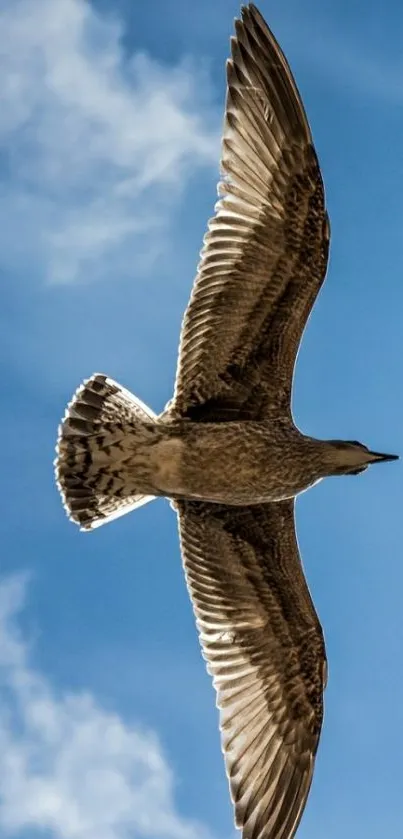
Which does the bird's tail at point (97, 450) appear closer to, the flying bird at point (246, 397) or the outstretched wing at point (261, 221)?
the flying bird at point (246, 397)

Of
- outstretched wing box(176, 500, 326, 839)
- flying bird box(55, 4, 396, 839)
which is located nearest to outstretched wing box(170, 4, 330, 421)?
flying bird box(55, 4, 396, 839)

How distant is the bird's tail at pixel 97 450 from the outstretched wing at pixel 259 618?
777 millimetres

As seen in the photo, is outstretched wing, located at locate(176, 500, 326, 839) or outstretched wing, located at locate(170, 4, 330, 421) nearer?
outstretched wing, located at locate(170, 4, 330, 421)

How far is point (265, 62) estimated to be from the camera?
12258mm

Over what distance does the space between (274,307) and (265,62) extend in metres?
1.82

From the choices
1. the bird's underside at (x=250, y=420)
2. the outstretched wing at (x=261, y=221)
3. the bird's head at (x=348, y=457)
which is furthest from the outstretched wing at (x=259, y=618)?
the outstretched wing at (x=261, y=221)

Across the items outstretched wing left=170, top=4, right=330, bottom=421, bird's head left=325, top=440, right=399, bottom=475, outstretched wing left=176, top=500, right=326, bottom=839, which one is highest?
outstretched wing left=170, top=4, right=330, bottom=421

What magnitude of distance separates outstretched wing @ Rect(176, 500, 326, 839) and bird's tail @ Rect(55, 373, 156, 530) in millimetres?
777

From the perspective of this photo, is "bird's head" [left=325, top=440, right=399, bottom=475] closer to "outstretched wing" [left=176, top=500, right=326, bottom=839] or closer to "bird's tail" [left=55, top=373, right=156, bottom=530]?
"outstretched wing" [left=176, top=500, right=326, bottom=839]

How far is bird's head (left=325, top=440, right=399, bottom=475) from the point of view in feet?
41.4

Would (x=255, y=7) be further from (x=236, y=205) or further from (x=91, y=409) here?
(x=91, y=409)

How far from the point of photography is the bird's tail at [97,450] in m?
12.5

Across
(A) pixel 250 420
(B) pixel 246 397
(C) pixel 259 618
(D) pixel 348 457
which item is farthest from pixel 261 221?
(C) pixel 259 618

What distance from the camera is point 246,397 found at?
12.7 metres
